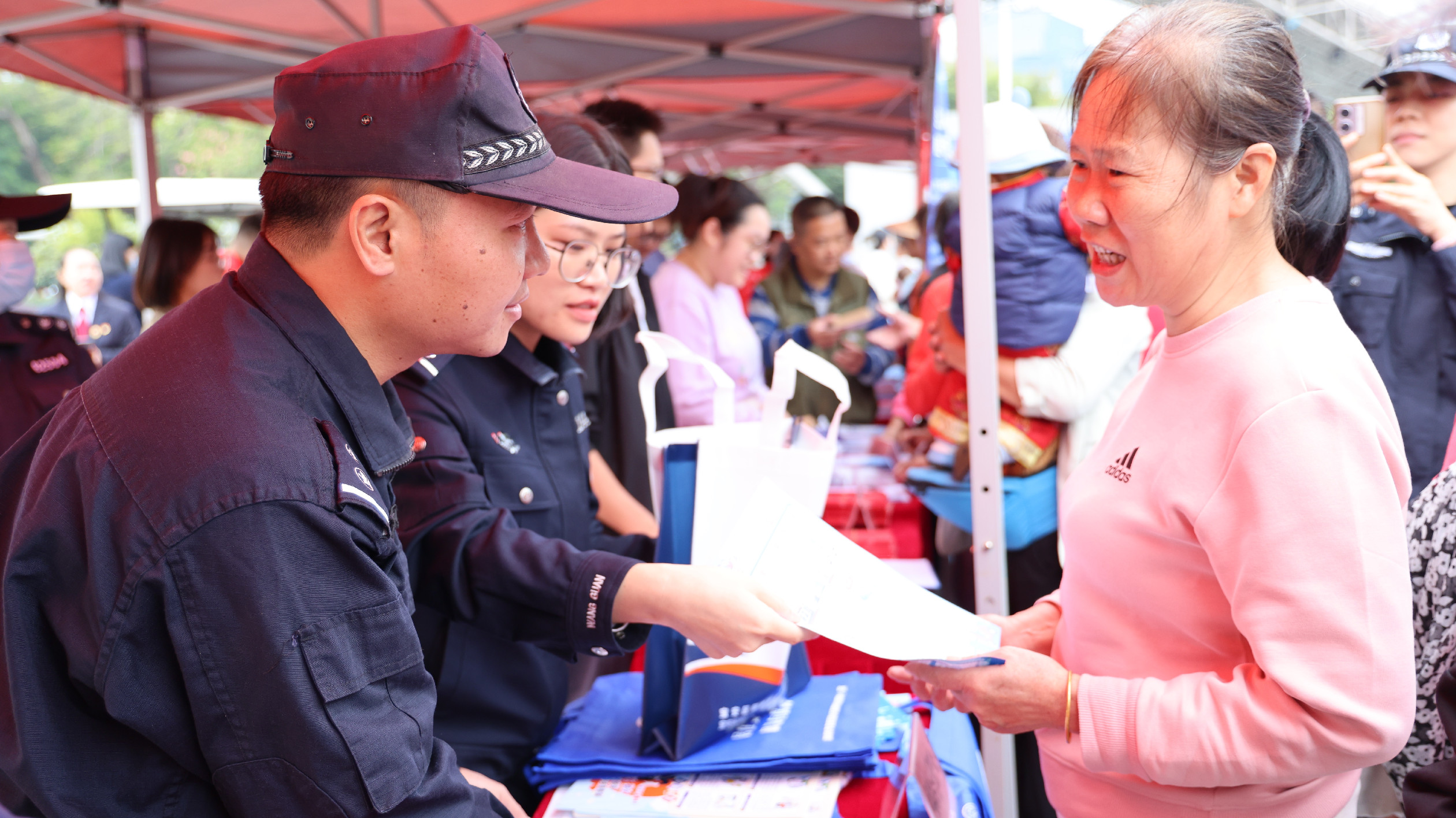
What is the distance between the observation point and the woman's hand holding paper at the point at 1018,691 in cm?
123

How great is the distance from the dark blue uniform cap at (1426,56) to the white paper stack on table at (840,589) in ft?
6.41

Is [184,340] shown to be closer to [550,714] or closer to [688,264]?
[550,714]

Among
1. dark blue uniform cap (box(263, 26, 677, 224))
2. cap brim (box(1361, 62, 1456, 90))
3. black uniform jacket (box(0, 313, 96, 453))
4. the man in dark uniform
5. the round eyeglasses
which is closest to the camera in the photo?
dark blue uniform cap (box(263, 26, 677, 224))

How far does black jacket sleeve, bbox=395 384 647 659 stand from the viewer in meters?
1.44

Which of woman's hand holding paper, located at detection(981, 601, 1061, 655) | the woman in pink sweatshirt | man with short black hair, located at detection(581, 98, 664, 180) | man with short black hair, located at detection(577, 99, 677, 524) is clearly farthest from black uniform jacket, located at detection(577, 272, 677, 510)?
the woman in pink sweatshirt

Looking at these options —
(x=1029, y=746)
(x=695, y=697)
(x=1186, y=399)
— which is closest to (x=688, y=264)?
(x=1029, y=746)

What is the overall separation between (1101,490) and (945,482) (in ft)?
4.65

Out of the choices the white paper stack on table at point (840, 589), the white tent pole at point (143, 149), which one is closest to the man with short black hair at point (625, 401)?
the white paper stack on table at point (840, 589)

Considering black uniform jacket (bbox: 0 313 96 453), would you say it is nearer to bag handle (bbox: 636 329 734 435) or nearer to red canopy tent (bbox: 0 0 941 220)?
red canopy tent (bbox: 0 0 941 220)

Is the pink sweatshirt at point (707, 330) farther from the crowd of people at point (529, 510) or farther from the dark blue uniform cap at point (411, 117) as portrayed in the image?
the dark blue uniform cap at point (411, 117)

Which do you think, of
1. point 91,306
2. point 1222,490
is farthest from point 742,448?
point 91,306

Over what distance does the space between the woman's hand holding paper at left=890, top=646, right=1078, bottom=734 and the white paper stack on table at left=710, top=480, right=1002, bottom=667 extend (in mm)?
20

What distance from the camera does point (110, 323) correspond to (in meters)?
7.76

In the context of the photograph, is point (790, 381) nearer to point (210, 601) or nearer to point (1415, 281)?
point (210, 601)
